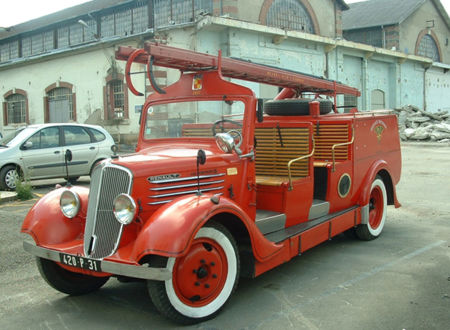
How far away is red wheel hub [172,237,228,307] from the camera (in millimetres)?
3908

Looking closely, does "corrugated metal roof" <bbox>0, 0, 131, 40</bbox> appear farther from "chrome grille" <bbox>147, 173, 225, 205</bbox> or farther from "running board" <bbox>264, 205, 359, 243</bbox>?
"chrome grille" <bbox>147, 173, 225, 205</bbox>

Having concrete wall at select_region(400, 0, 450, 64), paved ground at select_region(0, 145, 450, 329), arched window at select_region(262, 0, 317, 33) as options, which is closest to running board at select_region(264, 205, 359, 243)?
paved ground at select_region(0, 145, 450, 329)

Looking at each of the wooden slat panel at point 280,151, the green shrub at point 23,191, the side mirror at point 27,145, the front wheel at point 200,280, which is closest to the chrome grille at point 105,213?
the front wheel at point 200,280

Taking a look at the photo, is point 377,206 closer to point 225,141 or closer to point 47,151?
point 225,141

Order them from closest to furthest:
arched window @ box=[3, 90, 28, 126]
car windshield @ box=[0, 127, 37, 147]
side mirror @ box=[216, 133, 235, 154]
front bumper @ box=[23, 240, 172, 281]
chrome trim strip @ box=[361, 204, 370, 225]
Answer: front bumper @ box=[23, 240, 172, 281], side mirror @ box=[216, 133, 235, 154], chrome trim strip @ box=[361, 204, 370, 225], car windshield @ box=[0, 127, 37, 147], arched window @ box=[3, 90, 28, 126]

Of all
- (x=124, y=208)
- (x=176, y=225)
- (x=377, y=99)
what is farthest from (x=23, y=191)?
(x=377, y=99)

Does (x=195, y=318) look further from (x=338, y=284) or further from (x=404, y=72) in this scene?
(x=404, y=72)

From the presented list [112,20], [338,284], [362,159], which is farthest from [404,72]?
[338,284]

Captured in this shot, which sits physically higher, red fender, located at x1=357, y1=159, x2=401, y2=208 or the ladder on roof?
the ladder on roof

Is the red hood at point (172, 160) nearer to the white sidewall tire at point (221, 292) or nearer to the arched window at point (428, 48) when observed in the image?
the white sidewall tire at point (221, 292)

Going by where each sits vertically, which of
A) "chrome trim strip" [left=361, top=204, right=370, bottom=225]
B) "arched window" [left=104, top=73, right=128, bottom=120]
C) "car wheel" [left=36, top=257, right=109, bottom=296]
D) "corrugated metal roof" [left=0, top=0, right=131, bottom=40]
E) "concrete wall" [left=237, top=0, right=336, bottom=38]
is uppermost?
"corrugated metal roof" [left=0, top=0, right=131, bottom=40]

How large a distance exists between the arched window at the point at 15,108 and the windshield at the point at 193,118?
2298 cm

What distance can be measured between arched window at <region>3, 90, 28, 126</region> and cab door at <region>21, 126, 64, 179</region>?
15.8 m

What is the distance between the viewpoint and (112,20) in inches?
946
